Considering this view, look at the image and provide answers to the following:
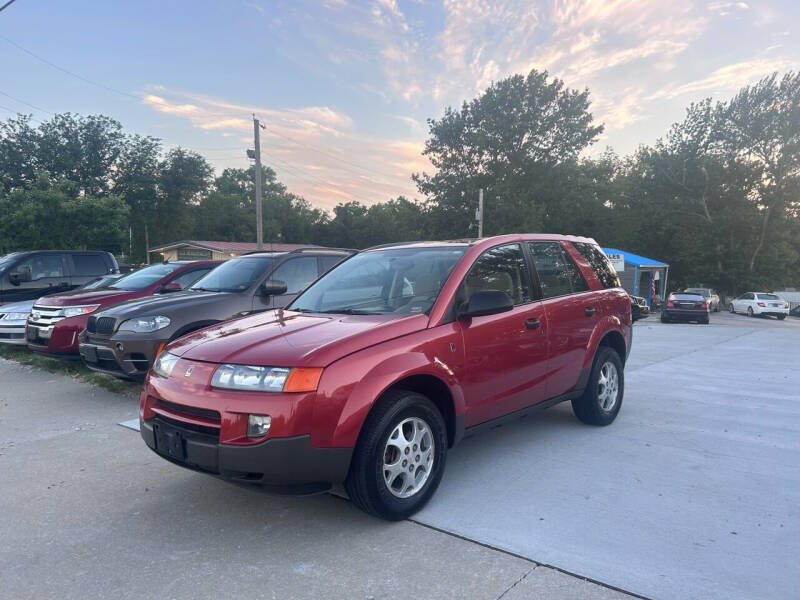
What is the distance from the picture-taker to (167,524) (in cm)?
324

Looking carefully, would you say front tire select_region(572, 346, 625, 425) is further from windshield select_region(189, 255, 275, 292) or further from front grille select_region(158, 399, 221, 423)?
windshield select_region(189, 255, 275, 292)

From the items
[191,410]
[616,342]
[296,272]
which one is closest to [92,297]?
[296,272]

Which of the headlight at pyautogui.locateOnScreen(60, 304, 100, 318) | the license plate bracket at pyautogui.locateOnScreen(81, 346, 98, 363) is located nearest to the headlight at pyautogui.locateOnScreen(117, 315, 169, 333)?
the license plate bracket at pyautogui.locateOnScreen(81, 346, 98, 363)

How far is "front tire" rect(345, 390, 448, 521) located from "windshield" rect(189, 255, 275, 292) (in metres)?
3.93

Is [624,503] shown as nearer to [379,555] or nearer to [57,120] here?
[379,555]

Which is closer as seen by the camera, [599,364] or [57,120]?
[599,364]

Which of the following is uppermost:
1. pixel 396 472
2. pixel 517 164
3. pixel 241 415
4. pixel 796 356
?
pixel 517 164

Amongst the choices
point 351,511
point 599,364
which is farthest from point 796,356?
point 351,511

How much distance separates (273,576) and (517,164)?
4288 centimetres

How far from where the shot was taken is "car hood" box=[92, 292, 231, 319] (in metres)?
5.88

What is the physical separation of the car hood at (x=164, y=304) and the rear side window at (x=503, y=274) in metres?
3.48

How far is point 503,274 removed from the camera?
4230 mm

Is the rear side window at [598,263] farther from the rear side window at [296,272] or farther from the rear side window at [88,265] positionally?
the rear side window at [88,265]

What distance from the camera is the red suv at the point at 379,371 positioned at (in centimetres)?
287
